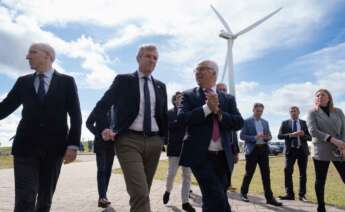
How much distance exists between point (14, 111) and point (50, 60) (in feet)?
2.26

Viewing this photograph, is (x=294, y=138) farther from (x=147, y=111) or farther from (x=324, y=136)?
(x=147, y=111)

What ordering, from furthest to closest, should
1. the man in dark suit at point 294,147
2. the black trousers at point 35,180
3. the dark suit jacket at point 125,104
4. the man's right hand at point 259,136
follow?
the man in dark suit at point 294,147 → the man's right hand at point 259,136 → the dark suit jacket at point 125,104 → the black trousers at point 35,180

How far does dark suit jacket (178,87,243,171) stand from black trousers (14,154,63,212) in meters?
1.33

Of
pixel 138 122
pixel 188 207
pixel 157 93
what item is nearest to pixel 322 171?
pixel 188 207

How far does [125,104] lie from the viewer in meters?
4.62

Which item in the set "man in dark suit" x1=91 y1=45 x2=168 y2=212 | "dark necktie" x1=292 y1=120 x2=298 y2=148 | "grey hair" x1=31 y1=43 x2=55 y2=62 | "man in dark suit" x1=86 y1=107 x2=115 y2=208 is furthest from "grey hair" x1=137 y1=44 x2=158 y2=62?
"dark necktie" x1=292 y1=120 x2=298 y2=148

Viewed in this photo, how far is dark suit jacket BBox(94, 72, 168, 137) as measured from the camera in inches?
178

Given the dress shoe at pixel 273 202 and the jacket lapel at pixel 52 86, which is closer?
the jacket lapel at pixel 52 86

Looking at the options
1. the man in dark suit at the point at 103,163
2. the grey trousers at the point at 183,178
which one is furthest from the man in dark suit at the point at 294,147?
the man in dark suit at the point at 103,163

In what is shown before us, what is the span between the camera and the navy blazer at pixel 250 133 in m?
8.86

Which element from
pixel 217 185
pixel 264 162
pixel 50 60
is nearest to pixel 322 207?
pixel 264 162

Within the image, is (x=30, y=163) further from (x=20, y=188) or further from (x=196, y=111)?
(x=196, y=111)

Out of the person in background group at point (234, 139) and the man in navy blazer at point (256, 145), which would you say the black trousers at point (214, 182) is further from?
the man in navy blazer at point (256, 145)

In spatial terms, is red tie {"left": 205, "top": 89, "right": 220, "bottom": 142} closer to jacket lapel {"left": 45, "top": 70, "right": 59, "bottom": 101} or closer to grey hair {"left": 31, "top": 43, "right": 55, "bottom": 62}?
jacket lapel {"left": 45, "top": 70, "right": 59, "bottom": 101}
